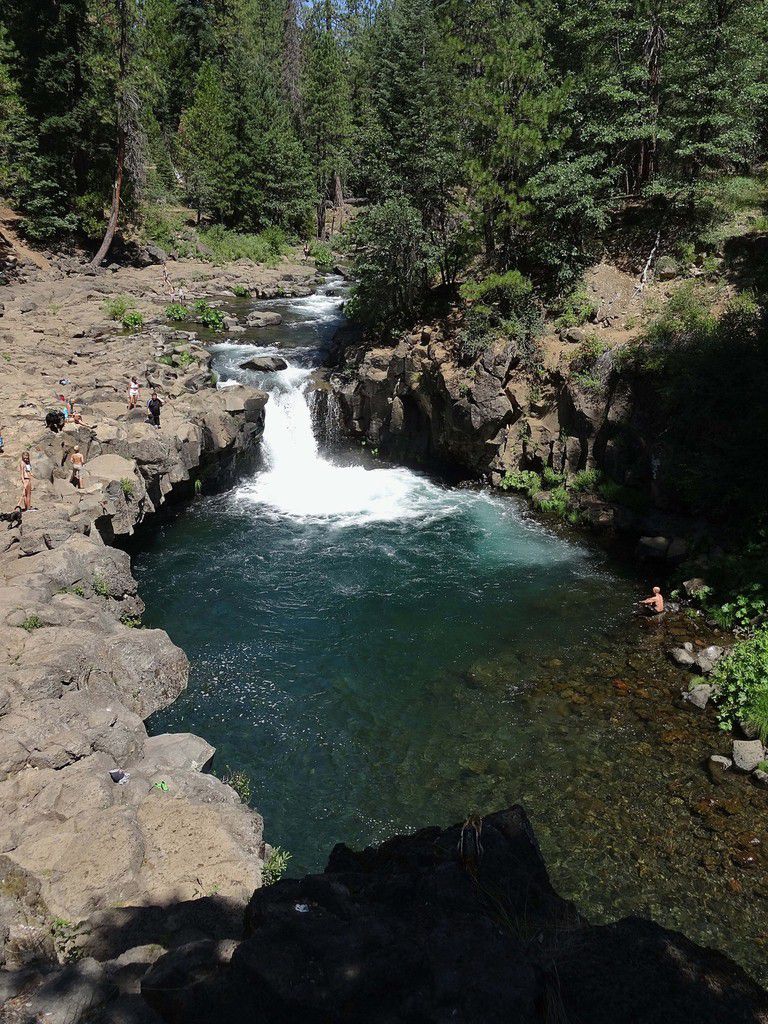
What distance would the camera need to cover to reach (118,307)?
29484mm

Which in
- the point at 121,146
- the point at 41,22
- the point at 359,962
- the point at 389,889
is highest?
the point at 41,22

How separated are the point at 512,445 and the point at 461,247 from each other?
8266mm

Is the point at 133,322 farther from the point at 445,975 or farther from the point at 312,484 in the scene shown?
the point at 445,975

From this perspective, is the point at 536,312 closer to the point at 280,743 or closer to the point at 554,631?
the point at 554,631

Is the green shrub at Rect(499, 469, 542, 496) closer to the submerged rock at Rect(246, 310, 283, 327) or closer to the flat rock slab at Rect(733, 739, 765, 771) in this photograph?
the flat rock slab at Rect(733, 739, 765, 771)

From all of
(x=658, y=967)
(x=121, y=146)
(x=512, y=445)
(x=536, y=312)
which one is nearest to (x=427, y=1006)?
(x=658, y=967)

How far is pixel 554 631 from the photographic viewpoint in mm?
14562

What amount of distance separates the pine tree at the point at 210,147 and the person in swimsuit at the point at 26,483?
38575 millimetres

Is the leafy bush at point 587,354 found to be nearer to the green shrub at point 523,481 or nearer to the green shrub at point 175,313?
the green shrub at point 523,481

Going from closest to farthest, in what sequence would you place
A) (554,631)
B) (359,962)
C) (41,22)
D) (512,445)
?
(359,962), (554,631), (512,445), (41,22)

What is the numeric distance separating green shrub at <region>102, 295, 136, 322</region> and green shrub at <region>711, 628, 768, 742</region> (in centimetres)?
2716

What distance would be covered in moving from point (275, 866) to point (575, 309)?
19.5 metres

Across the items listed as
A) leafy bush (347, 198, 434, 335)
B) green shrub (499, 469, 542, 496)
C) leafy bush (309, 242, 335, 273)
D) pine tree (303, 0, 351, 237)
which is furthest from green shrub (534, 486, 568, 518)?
pine tree (303, 0, 351, 237)

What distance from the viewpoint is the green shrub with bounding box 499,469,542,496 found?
20.9m
